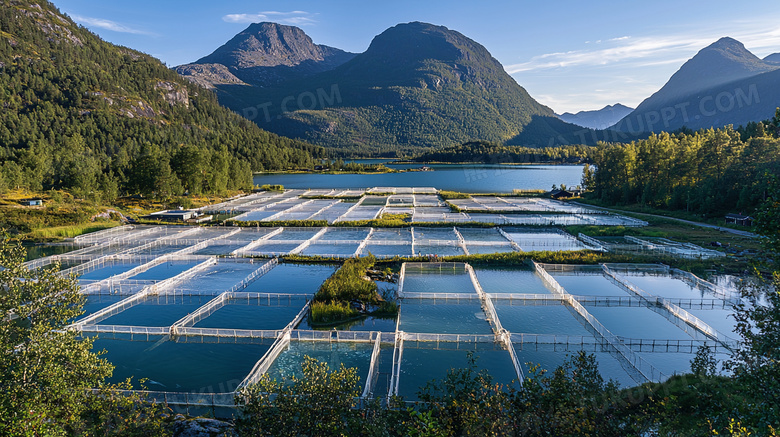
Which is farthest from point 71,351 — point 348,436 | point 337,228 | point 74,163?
point 74,163

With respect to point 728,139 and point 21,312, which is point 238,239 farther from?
point 728,139

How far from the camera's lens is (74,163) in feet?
276

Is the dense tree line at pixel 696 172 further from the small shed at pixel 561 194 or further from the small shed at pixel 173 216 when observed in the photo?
the small shed at pixel 173 216

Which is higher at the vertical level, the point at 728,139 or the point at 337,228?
the point at 728,139

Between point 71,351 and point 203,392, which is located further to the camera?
point 203,392

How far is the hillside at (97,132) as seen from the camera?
8119 centimetres

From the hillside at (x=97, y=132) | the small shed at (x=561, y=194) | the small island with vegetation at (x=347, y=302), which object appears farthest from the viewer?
the small shed at (x=561, y=194)

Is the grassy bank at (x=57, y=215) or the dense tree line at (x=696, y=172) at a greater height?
the dense tree line at (x=696, y=172)

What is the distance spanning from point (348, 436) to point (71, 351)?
326 inches

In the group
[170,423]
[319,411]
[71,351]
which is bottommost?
[170,423]

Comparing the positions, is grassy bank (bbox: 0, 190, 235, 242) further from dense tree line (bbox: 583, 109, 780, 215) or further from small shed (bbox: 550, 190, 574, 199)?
dense tree line (bbox: 583, 109, 780, 215)

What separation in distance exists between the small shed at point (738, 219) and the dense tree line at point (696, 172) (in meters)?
2.14

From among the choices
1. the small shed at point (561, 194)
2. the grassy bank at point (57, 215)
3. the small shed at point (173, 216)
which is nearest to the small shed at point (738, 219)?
the small shed at point (561, 194)

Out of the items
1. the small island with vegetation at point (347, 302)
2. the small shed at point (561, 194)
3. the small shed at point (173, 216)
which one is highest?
the small shed at point (561, 194)
